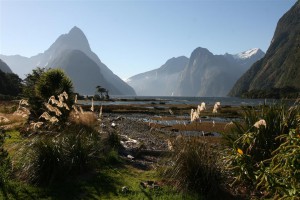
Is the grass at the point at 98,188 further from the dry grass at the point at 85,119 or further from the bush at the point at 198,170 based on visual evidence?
the dry grass at the point at 85,119

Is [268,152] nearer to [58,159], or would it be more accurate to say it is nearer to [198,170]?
[198,170]

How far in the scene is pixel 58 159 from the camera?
941cm

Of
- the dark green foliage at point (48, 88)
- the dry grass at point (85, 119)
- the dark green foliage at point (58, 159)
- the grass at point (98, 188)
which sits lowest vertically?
the grass at point (98, 188)

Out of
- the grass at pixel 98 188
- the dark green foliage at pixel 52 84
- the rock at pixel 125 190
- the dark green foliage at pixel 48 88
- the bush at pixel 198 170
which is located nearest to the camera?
the bush at pixel 198 170

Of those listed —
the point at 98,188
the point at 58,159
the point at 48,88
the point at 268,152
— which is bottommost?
the point at 98,188

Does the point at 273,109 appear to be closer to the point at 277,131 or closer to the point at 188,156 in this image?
the point at 277,131

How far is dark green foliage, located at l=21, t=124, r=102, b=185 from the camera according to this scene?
9266mm

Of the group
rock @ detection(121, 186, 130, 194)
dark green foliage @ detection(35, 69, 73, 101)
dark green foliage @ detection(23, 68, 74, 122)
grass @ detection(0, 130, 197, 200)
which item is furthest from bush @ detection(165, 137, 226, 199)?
dark green foliage @ detection(35, 69, 73, 101)

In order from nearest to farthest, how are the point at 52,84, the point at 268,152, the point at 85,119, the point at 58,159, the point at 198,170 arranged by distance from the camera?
the point at 198,170, the point at 268,152, the point at 58,159, the point at 85,119, the point at 52,84

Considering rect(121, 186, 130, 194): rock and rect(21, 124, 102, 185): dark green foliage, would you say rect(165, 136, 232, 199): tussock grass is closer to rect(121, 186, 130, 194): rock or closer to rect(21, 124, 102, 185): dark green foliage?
rect(121, 186, 130, 194): rock

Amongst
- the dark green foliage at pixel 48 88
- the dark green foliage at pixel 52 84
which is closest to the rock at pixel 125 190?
the dark green foliage at pixel 48 88

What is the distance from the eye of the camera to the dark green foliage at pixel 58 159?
30.4 ft

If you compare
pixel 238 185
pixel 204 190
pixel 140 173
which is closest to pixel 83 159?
pixel 140 173

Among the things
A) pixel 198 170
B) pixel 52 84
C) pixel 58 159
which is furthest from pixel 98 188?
pixel 52 84
